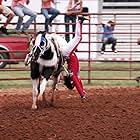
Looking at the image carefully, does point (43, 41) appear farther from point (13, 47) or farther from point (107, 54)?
point (107, 54)

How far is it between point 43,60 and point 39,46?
1.33ft

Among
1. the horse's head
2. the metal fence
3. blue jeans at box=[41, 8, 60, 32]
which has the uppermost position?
blue jeans at box=[41, 8, 60, 32]

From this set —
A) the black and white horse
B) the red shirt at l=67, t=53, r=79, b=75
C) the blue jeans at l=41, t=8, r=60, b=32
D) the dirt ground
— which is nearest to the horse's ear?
the black and white horse

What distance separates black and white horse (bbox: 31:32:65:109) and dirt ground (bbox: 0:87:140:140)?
17.9 inches

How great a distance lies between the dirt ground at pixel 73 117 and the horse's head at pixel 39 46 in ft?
3.35

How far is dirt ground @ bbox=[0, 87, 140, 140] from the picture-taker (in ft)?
29.8

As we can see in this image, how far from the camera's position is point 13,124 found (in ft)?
32.6

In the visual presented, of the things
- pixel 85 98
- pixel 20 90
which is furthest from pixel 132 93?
pixel 20 90

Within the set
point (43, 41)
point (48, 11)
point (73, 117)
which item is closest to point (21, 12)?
point (48, 11)

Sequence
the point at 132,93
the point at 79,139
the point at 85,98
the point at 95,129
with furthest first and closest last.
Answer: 1. the point at 132,93
2. the point at 85,98
3. the point at 95,129
4. the point at 79,139

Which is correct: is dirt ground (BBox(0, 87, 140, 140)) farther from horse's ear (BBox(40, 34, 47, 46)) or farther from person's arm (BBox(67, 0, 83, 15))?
person's arm (BBox(67, 0, 83, 15))

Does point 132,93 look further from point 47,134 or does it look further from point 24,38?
point 47,134

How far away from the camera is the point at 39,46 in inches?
447

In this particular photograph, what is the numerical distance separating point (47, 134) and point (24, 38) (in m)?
9.07
